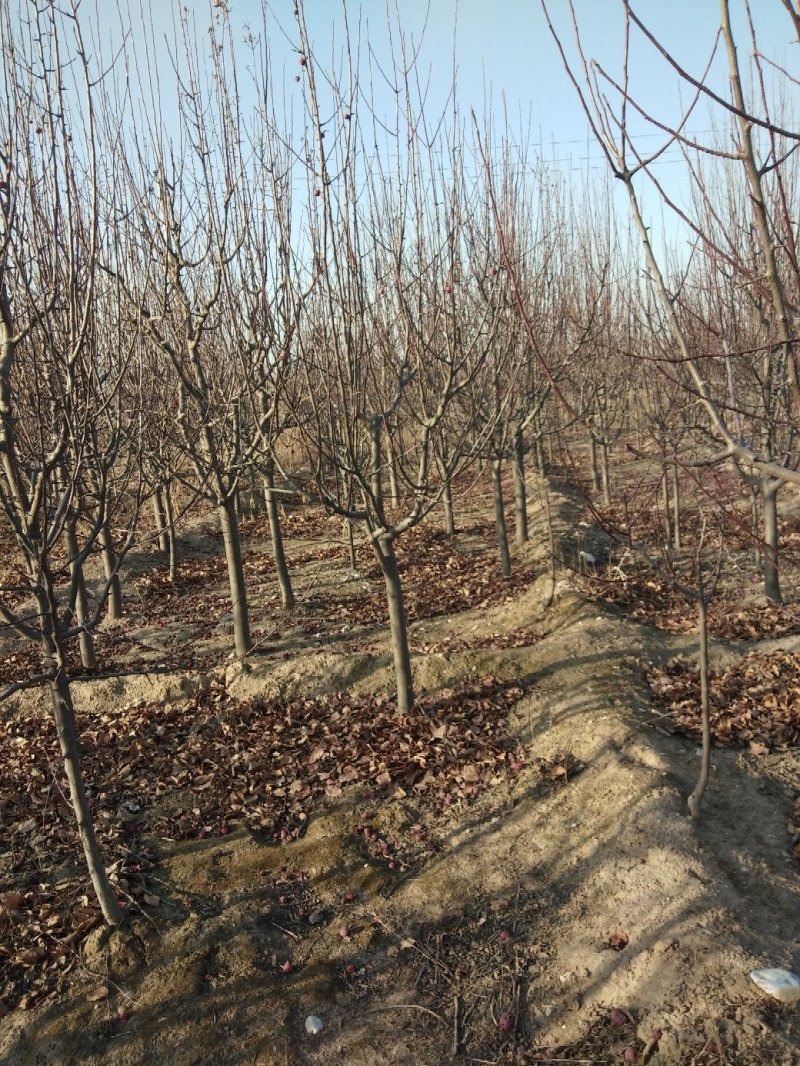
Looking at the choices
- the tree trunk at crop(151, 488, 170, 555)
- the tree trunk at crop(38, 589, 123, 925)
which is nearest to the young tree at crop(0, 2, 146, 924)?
the tree trunk at crop(38, 589, 123, 925)

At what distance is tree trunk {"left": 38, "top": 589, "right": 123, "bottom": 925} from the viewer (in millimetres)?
3197

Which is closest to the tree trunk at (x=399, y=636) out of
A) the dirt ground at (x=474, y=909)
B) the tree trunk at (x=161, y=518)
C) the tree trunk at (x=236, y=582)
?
the dirt ground at (x=474, y=909)

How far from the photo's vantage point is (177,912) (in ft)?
12.6

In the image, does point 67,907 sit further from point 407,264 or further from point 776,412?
point 776,412

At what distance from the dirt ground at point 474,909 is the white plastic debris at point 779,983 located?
0.04 meters

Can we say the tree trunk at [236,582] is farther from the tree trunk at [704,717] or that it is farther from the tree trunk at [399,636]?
the tree trunk at [704,717]

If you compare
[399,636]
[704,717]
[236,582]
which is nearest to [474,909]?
[704,717]

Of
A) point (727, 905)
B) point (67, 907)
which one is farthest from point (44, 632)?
point (727, 905)

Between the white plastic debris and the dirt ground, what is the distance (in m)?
0.04

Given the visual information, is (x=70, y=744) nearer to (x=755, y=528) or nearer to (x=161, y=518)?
(x=755, y=528)

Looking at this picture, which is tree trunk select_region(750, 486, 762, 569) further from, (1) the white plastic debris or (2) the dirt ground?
(1) the white plastic debris

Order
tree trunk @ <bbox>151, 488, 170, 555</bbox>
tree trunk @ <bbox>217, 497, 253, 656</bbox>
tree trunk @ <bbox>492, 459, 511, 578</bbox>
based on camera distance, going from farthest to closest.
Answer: tree trunk @ <bbox>151, 488, 170, 555</bbox>, tree trunk @ <bbox>492, 459, 511, 578</bbox>, tree trunk @ <bbox>217, 497, 253, 656</bbox>

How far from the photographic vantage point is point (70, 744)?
3.41 metres

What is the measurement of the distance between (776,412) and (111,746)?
7.32m
